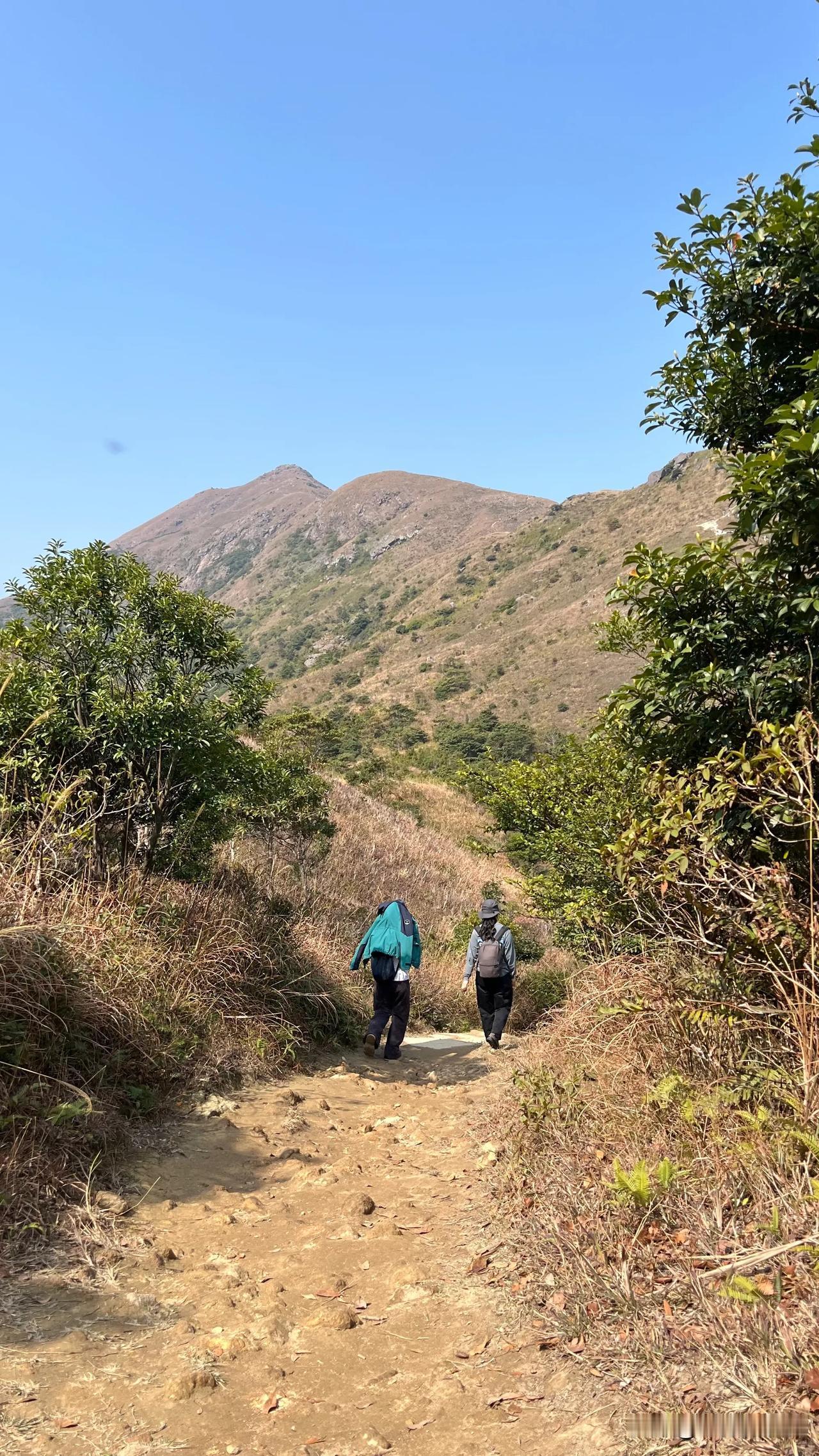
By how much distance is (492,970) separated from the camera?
27.8 feet

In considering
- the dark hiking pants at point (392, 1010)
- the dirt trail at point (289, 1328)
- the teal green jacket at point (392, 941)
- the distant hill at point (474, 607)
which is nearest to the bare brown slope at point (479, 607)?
the distant hill at point (474, 607)

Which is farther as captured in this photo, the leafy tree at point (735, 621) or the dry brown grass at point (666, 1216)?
the leafy tree at point (735, 621)

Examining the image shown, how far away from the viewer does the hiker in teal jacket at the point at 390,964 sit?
7.34 meters

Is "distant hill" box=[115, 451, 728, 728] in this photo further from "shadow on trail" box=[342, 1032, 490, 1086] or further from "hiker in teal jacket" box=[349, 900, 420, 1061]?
"shadow on trail" box=[342, 1032, 490, 1086]

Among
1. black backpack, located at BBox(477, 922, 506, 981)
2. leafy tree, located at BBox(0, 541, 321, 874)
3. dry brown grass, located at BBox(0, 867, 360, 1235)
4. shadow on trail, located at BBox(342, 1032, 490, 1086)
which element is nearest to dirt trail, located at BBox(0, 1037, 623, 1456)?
dry brown grass, located at BBox(0, 867, 360, 1235)

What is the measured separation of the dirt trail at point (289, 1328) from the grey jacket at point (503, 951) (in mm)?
3645

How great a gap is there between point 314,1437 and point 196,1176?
6.91ft

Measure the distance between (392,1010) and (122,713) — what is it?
3670 millimetres

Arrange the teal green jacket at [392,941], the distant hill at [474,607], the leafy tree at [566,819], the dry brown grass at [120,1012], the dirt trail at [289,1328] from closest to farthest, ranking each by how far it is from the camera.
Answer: the dirt trail at [289,1328] < the dry brown grass at [120,1012] < the teal green jacket at [392,941] < the leafy tree at [566,819] < the distant hill at [474,607]

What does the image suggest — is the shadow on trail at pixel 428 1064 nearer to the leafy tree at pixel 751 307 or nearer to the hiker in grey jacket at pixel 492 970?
the hiker in grey jacket at pixel 492 970

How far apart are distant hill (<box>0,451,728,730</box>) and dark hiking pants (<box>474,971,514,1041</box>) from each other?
5.65 m

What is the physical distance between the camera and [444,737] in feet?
180

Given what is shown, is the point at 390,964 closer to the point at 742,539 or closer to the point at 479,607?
the point at 742,539

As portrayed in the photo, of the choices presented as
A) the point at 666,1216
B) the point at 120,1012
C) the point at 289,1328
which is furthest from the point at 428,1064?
the point at 666,1216
